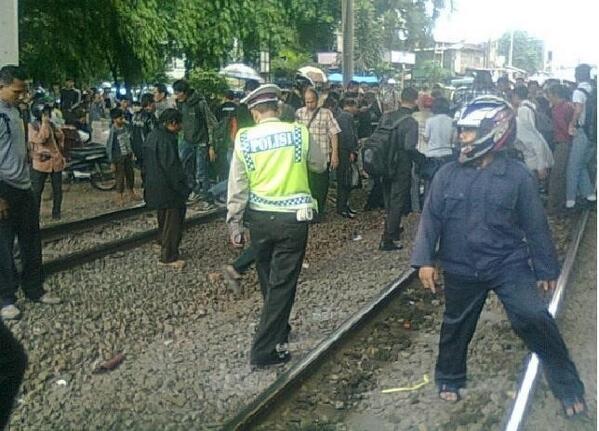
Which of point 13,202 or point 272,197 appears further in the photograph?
point 13,202

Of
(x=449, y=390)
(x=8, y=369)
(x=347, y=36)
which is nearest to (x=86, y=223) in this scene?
Answer: (x=449, y=390)

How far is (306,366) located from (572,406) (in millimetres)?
1772

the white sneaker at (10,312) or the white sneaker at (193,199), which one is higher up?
the white sneaker at (10,312)

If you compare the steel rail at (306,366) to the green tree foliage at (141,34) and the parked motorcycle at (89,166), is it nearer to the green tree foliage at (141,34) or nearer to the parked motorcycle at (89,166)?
the parked motorcycle at (89,166)

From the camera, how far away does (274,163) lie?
6051 millimetres

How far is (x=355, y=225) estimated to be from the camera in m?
12.8

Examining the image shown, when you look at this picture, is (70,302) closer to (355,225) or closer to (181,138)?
(355,225)

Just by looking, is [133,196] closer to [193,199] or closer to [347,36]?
[193,199]

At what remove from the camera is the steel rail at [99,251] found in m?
9.56

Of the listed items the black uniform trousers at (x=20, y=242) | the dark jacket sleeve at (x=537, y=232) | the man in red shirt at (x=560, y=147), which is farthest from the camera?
the man in red shirt at (x=560, y=147)

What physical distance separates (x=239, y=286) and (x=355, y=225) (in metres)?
4.65

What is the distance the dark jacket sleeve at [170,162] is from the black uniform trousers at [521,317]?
4.70 metres

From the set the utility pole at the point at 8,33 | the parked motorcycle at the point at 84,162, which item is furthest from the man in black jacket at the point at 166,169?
the parked motorcycle at the point at 84,162

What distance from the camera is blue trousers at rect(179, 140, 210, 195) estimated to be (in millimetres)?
14109
